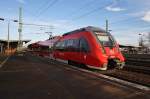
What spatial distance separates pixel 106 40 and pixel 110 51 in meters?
1.20

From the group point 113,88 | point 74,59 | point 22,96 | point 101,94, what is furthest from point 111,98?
point 74,59

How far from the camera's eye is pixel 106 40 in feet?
Answer: 61.9

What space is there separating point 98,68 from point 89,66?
1155 mm

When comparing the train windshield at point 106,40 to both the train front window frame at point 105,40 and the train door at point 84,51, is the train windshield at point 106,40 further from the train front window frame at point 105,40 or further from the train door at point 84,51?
the train door at point 84,51

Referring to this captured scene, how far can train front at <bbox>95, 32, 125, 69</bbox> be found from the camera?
17766 mm

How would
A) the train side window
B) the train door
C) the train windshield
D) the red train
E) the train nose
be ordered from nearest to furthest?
the red train, the train nose, the train windshield, the train door, the train side window

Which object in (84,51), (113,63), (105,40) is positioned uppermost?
(105,40)

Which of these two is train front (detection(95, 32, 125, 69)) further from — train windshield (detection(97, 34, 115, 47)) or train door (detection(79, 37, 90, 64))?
train door (detection(79, 37, 90, 64))

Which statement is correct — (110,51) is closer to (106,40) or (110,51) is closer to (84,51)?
(106,40)

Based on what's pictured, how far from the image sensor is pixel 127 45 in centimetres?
9338

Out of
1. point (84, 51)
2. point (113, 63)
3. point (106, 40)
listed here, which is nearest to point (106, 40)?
point (106, 40)

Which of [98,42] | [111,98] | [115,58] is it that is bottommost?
[111,98]

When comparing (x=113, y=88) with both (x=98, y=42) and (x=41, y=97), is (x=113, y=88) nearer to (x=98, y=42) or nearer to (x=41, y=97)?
(x=41, y=97)

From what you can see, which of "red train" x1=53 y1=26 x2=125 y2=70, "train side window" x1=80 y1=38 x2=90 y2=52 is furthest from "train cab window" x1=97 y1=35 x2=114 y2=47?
"train side window" x1=80 y1=38 x2=90 y2=52
